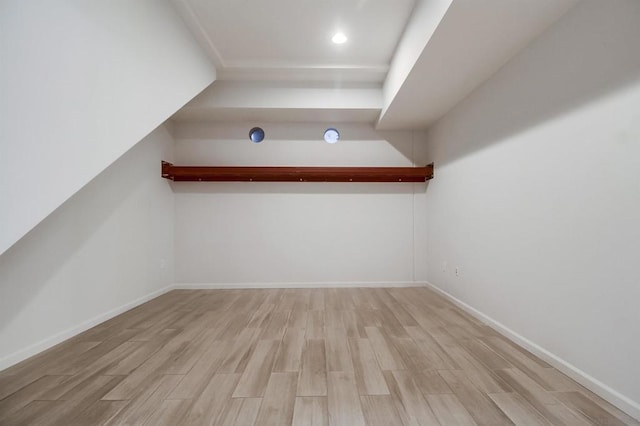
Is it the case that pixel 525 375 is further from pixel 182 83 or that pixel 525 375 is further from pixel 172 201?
pixel 172 201

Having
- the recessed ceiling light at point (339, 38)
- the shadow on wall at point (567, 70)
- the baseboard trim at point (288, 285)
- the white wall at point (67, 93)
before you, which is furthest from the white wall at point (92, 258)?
the shadow on wall at point (567, 70)

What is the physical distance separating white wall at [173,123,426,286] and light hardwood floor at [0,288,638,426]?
1.46m

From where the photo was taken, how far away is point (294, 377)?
6.16ft

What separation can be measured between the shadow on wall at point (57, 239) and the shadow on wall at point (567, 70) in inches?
162

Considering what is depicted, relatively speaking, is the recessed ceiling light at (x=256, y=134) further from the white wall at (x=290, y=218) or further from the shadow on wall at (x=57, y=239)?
the shadow on wall at (x=57, y=239)

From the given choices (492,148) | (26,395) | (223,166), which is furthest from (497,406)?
(223,166)

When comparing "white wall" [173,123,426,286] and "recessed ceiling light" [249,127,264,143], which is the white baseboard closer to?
"white wall" [173,123,426,286]

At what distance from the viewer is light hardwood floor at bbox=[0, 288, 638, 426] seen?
1.51 m

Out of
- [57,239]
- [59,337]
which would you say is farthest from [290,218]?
[59,337]

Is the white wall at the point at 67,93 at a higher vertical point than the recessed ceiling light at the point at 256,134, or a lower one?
lower

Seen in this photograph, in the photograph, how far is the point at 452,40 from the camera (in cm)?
221

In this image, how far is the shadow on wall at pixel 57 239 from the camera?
6.76 feet

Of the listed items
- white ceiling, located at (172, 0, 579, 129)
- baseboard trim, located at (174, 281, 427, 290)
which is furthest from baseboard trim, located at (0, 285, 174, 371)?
white ceiling, located at (172, 0, 579, 129)

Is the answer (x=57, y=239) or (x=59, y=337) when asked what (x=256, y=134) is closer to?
(x=57, y=239)
